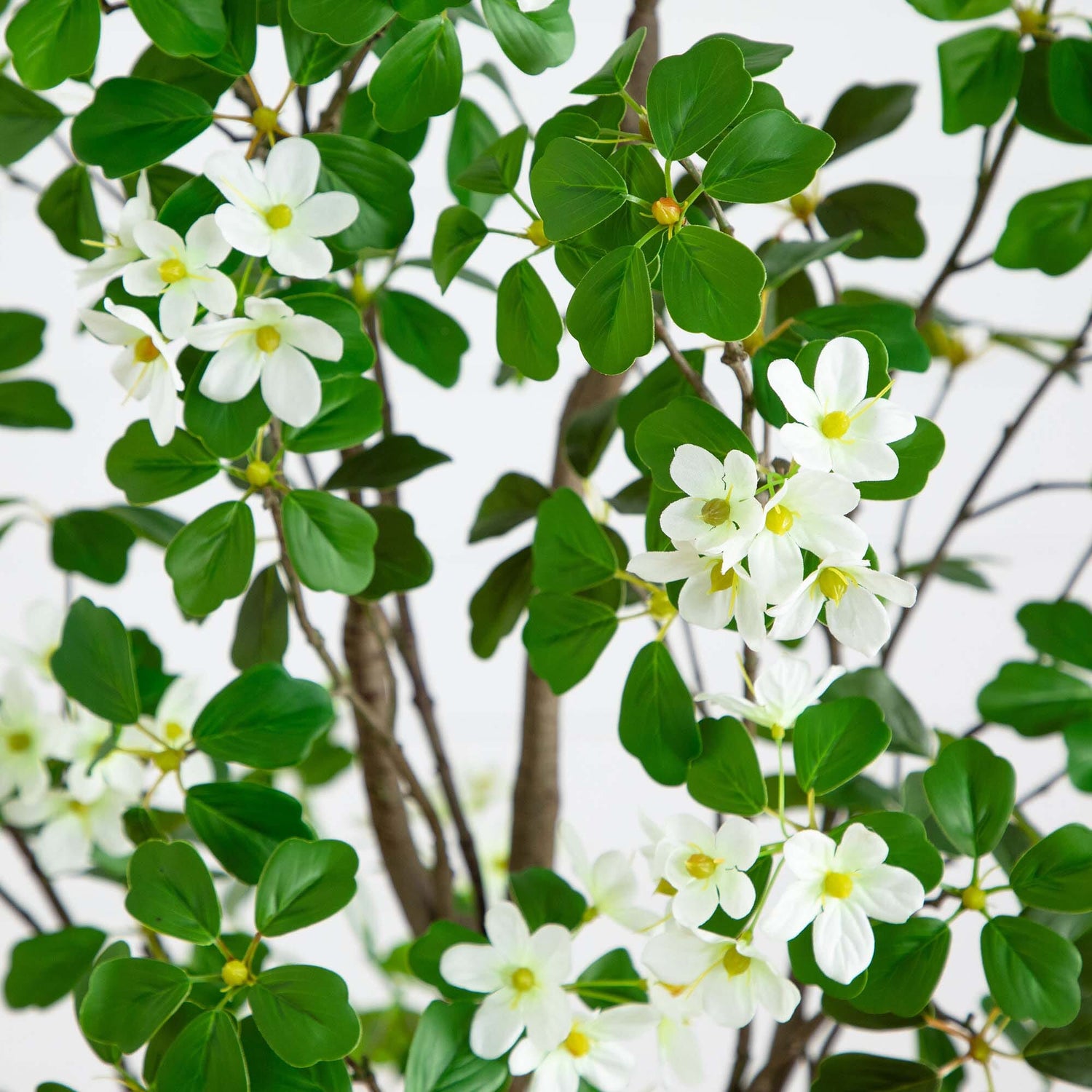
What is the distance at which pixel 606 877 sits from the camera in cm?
67

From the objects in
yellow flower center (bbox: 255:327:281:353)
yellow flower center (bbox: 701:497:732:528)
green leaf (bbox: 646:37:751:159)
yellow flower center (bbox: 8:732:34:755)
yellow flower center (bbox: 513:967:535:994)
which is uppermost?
green leaf (bbox: 646:37:751:159)

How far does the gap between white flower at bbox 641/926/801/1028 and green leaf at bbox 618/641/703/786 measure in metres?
0.08

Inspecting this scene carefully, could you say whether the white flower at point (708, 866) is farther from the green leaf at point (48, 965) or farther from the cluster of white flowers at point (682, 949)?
the green leaf at point (48, 965)

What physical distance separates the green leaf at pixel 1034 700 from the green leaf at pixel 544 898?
29 centimetres

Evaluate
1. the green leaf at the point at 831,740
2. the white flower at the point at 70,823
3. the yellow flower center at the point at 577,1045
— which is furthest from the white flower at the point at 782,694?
the white flower at the point at 70,823

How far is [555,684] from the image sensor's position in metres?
0.62

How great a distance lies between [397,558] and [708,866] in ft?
0.90

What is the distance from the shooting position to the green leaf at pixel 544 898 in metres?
0.66

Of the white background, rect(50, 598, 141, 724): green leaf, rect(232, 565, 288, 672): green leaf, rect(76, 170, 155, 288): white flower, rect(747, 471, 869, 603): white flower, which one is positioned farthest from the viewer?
the white background

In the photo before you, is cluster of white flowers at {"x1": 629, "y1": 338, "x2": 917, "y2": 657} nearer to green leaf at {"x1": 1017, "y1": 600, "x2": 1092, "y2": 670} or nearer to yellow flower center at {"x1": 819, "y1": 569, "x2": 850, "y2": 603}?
yellow flower center at {"x1": 819, "y1": 569, "x2": 850, "y2": 603}

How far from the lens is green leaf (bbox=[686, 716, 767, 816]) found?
0.56 metres

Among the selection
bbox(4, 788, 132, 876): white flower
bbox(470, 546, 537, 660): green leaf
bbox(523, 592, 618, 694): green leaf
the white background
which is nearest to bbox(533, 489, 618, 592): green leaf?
bbox(523, 592, 618, 694): green leaf

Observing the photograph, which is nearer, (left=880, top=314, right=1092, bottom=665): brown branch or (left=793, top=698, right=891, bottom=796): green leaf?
(left=793, top=698, right=891, bottom=796): green leaf

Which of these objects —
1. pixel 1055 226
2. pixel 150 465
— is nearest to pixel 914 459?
pixel 1055 226
